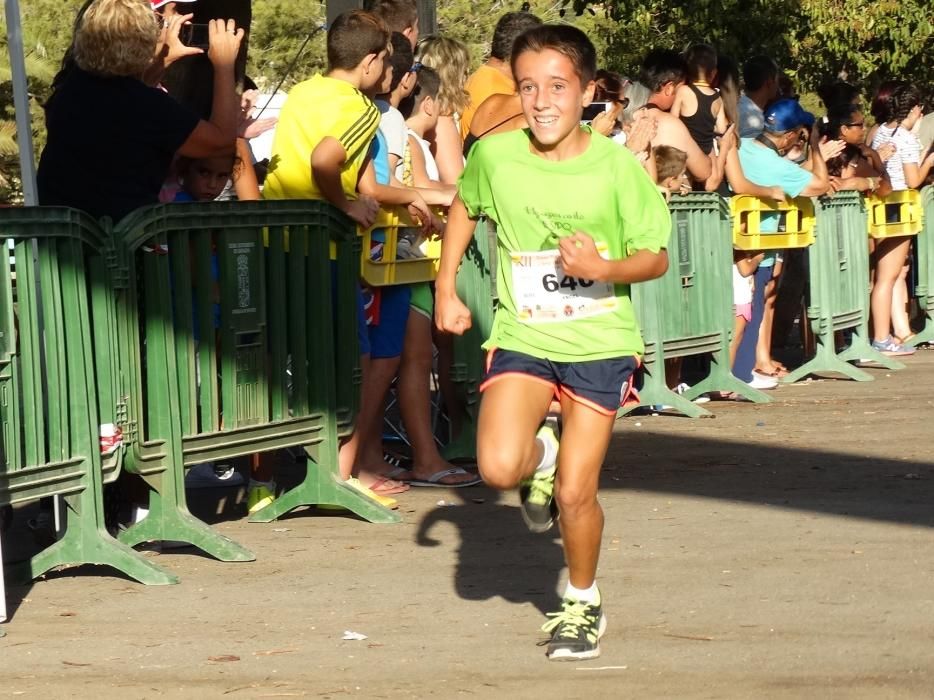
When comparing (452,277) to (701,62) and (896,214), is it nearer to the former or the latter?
(701,62)

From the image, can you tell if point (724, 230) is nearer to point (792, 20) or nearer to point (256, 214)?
point (256, 214)

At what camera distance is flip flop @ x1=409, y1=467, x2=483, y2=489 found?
28.4ft

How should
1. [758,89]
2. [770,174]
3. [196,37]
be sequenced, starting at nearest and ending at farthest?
[196,37], [770,174], [758,89]

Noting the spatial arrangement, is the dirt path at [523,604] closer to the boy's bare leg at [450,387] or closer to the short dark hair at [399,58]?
the boy's bare leg at [450,387]

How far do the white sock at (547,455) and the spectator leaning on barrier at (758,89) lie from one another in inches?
281

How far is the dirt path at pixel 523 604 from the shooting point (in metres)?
5.29

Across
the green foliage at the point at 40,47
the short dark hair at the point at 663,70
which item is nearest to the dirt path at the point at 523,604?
the short dark hair at the point at 663,70

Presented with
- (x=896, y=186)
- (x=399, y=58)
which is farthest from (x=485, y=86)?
(x=896, y=186)

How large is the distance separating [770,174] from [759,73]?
95cm

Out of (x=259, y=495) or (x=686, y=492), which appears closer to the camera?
(x=259, y=495)

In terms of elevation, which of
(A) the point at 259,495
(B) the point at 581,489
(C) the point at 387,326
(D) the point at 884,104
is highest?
(D) the point at 884,104

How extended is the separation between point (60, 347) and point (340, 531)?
5.49ft

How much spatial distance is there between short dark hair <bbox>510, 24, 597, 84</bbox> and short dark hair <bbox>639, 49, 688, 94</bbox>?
18.6 ft

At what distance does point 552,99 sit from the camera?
5.61 metres
